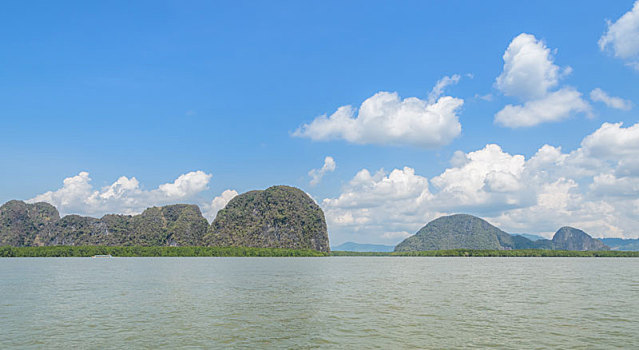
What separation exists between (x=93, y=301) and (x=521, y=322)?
35369mm

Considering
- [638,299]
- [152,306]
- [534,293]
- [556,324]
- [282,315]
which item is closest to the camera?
[556,324]

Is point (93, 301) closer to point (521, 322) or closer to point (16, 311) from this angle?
point (16, 311)

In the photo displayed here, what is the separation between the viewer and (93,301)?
40.1 m

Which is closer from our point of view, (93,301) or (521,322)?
(521,322)

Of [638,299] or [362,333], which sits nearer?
[362,333]

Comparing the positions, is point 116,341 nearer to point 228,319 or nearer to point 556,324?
point 228,319

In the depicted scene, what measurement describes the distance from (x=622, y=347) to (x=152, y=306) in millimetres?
32865

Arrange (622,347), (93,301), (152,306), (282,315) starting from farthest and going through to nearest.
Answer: (93,301)
(152,306)
(282,315)
(622,347)

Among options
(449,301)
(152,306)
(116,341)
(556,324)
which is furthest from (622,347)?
(152,306)

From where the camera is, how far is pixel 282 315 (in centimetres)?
3253

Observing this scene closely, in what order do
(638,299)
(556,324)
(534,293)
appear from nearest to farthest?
(556,324) < (638,299) < (534,293)

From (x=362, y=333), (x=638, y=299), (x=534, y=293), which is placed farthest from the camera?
(x=534, y=293)

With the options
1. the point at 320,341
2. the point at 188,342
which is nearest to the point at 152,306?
the point at 188,342

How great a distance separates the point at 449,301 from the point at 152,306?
86.0 feet
